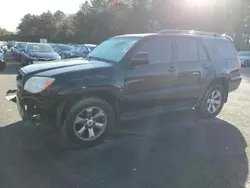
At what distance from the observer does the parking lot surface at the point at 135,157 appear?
133 inches

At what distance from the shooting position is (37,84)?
13.4ft

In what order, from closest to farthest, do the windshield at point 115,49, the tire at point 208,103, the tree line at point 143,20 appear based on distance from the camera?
the windshield at point 115,49
the tire at point 208,103
the tree line at point 143,20

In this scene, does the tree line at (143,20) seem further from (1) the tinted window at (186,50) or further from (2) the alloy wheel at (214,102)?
(1) the tinted window at (186,50)

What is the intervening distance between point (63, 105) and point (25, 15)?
65.7m

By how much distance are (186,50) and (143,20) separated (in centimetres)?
3281

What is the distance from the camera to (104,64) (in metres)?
4.55

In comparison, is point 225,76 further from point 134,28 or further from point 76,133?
point 134,28

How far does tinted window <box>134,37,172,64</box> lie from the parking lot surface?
1375 millimetres

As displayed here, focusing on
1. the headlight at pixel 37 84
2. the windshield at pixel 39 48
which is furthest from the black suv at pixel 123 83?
the windshield at pixel 39 48

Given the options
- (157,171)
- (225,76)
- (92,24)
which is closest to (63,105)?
(157,171)

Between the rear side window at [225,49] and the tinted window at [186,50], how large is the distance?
2.83 feet

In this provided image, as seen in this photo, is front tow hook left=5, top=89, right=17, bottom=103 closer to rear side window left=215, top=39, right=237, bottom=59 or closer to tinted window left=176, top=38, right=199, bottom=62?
tinted window left=176, top=38, right=199, bottom=62

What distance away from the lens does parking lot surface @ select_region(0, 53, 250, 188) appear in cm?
338

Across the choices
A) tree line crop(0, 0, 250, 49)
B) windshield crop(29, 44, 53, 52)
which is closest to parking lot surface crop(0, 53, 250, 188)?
windshield crop(29, 44, 53, 52)
